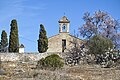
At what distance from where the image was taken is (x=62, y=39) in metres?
63.3

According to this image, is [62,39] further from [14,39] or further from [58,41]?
[14,39]

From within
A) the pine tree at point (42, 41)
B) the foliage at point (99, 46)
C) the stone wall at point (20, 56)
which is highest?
the pine tree at point (42, 41)

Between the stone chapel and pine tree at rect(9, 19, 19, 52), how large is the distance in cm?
1079

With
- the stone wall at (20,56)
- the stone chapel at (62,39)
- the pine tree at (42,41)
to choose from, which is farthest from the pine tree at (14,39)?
the stone chapel at (62,39)

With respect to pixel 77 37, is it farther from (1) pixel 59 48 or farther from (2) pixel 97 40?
(2) pixel 97 40

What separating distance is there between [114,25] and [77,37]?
20.3 feet

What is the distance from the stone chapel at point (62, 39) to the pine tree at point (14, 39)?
10.8 meters

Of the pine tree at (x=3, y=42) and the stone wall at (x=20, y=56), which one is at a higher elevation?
the pine tree at (x=3, y=42)

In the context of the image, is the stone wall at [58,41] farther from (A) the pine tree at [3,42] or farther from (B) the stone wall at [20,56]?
(B) the stone wall at [20,56]

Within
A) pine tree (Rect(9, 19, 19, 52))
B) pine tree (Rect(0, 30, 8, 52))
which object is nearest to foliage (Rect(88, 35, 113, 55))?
pine tree (Rect(9, 19, 19, 52))

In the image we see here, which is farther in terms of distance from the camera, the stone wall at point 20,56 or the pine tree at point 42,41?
the pine tree at point 42,41

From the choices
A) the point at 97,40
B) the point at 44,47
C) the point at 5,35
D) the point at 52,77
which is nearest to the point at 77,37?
the point at 44,47

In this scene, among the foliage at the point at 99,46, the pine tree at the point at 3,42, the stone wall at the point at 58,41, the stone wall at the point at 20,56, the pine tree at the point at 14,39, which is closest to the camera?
the foliage at the point at 99,46

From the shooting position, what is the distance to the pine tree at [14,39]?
167 ft
